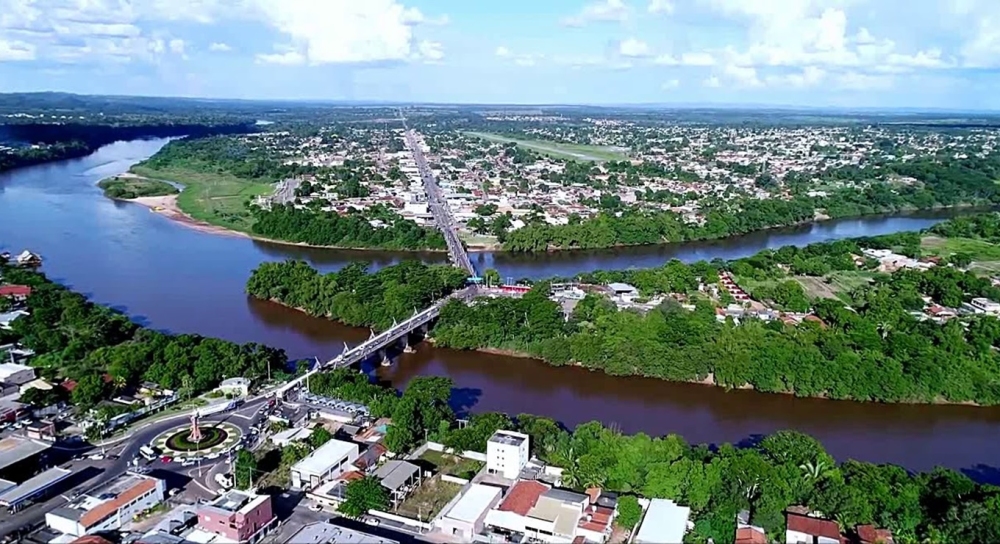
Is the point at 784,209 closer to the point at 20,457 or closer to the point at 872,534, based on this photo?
the point at 872,534

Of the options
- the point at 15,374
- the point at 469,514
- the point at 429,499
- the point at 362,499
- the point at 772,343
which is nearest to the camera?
the point at 469,514

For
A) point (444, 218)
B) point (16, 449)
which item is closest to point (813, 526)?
point (16, 449)

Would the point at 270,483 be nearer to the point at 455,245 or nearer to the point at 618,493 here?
the point at 618,493

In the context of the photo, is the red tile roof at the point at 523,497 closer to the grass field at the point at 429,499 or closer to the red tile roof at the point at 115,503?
the grass field at the point at 429,499

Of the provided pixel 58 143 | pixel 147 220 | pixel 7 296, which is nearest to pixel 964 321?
pixel 7 296

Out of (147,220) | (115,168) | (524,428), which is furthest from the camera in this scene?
(115,168)

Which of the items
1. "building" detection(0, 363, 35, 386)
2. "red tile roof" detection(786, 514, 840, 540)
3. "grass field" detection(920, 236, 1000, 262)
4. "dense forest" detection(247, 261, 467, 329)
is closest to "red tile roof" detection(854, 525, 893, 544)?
"red tile roof" detection(786, 514, 840, 540)
